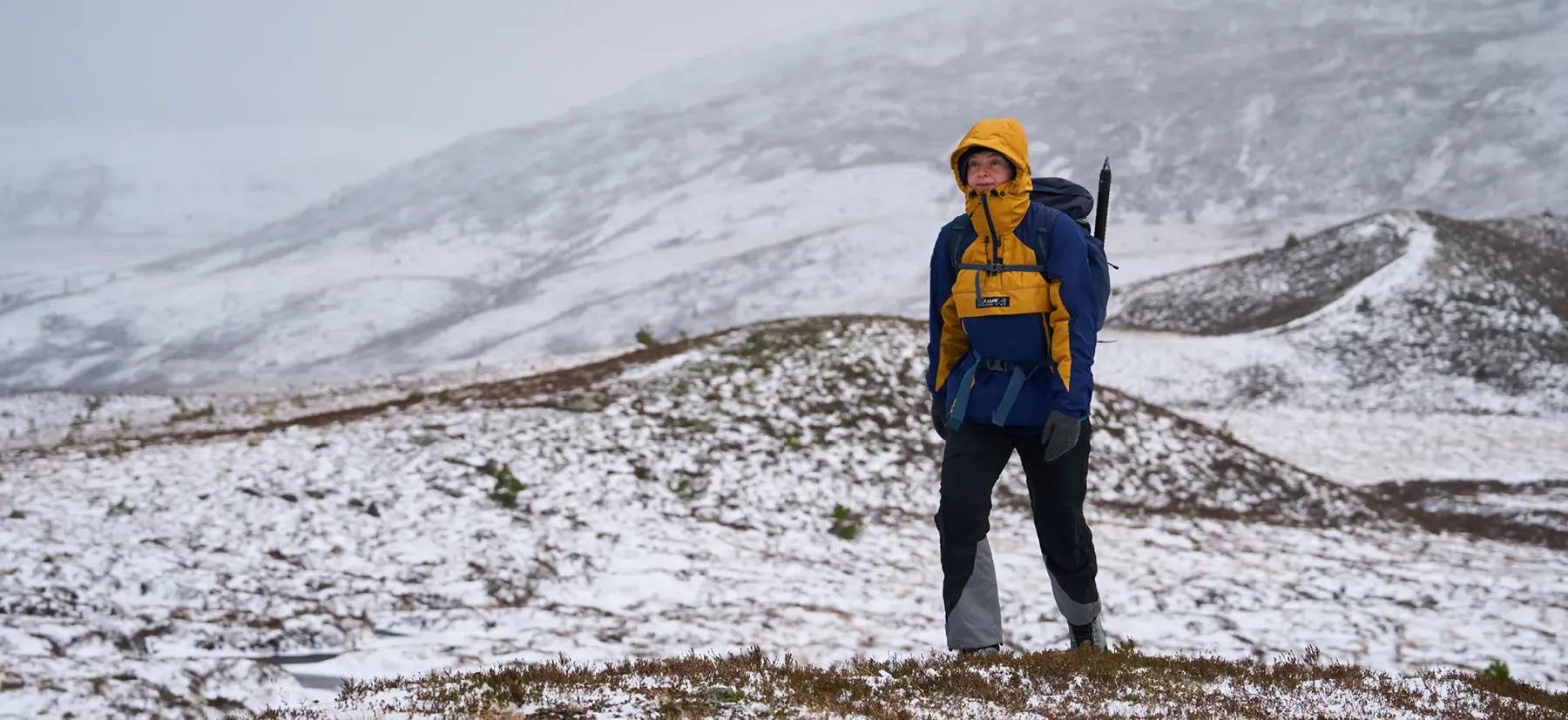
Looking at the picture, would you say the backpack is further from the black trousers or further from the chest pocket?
the black trousers

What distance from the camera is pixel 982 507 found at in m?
5.35

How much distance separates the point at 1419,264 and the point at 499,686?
27.8 m

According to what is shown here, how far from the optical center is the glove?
506cm

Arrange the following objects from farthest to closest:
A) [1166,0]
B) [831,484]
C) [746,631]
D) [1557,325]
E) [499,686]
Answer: [1166,0] < [1557,325] < [831,484] < [746,631] < [499,686]

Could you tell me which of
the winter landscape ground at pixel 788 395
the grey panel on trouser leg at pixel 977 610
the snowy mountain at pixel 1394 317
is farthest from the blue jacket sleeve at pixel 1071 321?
the snowy mountain at pixel 1394 317

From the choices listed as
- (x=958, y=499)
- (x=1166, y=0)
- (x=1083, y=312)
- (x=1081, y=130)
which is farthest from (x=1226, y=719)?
(x=1166, y=0)

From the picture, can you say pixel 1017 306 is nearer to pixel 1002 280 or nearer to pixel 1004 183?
pixel 1002 280

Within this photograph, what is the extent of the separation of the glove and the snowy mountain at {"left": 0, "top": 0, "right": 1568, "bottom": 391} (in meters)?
24.6

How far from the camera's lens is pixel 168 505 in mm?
9875

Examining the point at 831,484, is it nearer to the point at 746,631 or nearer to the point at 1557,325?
the point at 746,631

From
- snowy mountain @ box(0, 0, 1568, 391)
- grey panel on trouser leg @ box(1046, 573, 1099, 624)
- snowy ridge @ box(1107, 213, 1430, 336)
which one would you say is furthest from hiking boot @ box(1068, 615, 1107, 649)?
snowy mountain @ box(0, 0, 1568, 391)

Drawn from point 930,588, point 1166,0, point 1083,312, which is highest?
point 1166,0

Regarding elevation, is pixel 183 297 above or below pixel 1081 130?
below

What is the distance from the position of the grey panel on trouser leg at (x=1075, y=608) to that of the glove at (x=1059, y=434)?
0.93m
